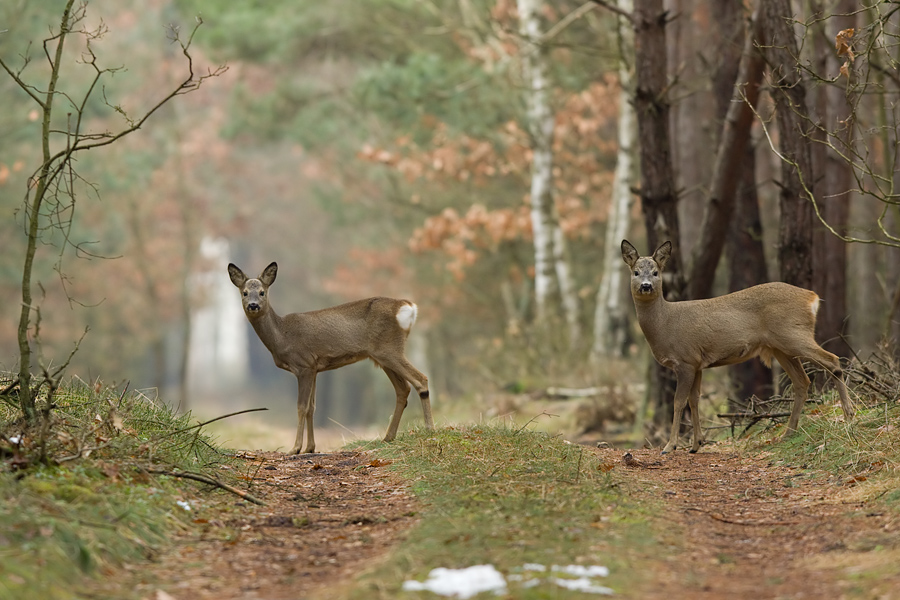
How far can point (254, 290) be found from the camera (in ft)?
32.2

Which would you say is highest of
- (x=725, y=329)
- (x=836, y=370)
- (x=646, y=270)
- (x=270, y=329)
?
(x=646, y=270)

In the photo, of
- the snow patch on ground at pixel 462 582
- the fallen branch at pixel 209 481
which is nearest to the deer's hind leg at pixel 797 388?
the fallen branch at pixel 209 481

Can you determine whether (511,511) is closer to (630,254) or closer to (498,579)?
(498,579)

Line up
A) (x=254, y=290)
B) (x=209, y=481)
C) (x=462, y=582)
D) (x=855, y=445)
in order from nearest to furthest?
(x=462, y=582)
(x=209, y=481)
(x=855, y=445)
(x=254, y=290)

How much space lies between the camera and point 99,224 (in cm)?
3391

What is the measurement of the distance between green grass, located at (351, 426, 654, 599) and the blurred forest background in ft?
8.93

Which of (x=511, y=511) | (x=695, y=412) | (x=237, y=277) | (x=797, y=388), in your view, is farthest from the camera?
(x=237, y=277)

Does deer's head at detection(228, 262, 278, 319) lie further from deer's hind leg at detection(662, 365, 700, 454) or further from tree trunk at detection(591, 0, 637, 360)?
tree trunk at detection(591, 0, 637, 360)

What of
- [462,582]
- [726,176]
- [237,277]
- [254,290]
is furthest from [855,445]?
[237,277]

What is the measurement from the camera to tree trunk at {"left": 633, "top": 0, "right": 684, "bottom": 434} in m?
11.9

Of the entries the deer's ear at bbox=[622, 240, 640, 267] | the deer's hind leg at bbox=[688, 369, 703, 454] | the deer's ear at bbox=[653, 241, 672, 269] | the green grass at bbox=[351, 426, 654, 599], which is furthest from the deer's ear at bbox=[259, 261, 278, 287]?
the deer's hind leg at bbox=[688, 369, 703, 454]

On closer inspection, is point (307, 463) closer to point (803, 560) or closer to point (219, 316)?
point (803, 560)


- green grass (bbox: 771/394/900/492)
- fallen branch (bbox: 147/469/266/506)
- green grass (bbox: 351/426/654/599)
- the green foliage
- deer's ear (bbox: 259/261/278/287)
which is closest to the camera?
green grass (bbox: 351/426/654/599)

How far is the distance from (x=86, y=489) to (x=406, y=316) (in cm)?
449
